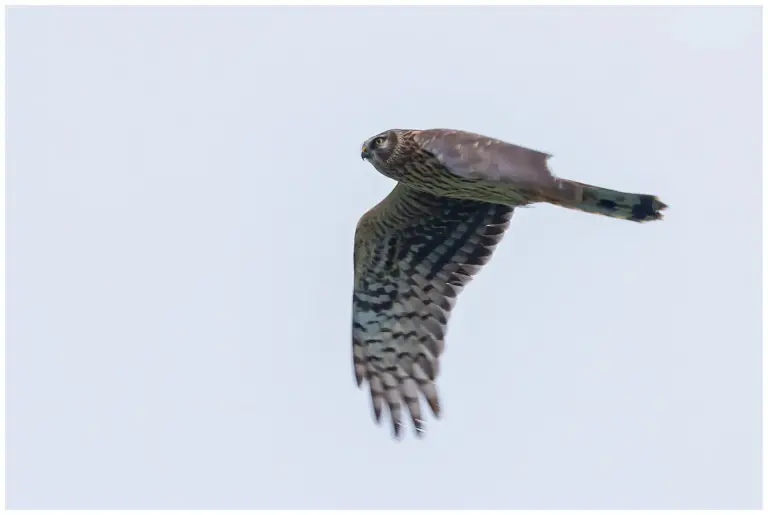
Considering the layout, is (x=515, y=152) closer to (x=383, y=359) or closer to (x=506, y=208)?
(x=506, y=208)

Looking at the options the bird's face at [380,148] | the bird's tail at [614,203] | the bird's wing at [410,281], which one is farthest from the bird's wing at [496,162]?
the bird's wing at [410,281]

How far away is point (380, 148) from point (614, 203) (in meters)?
1.57

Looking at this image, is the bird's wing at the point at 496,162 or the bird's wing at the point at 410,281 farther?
the bird's wing at the point at 410,281

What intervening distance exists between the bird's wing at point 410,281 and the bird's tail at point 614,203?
113 centimetres

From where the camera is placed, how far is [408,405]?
11406mm

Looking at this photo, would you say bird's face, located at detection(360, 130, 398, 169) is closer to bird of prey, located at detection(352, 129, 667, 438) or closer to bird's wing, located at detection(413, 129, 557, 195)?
bird of prey, located at detection(352, 129, 667, 438)

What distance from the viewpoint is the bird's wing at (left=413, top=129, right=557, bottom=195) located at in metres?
9.70

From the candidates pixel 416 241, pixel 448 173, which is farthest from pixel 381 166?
pixel 416 241

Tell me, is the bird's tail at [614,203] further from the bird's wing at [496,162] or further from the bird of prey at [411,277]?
the bird of prey at [411,277]

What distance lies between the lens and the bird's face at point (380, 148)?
10414 millimetres

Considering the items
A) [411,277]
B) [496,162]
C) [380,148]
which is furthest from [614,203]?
[411,277]

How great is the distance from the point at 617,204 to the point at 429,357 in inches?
79.9

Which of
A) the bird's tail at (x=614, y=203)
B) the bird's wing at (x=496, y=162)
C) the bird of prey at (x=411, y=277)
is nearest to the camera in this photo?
→ the bird's wing at (x=496, y=162)

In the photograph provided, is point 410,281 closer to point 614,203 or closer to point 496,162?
point 614,203
